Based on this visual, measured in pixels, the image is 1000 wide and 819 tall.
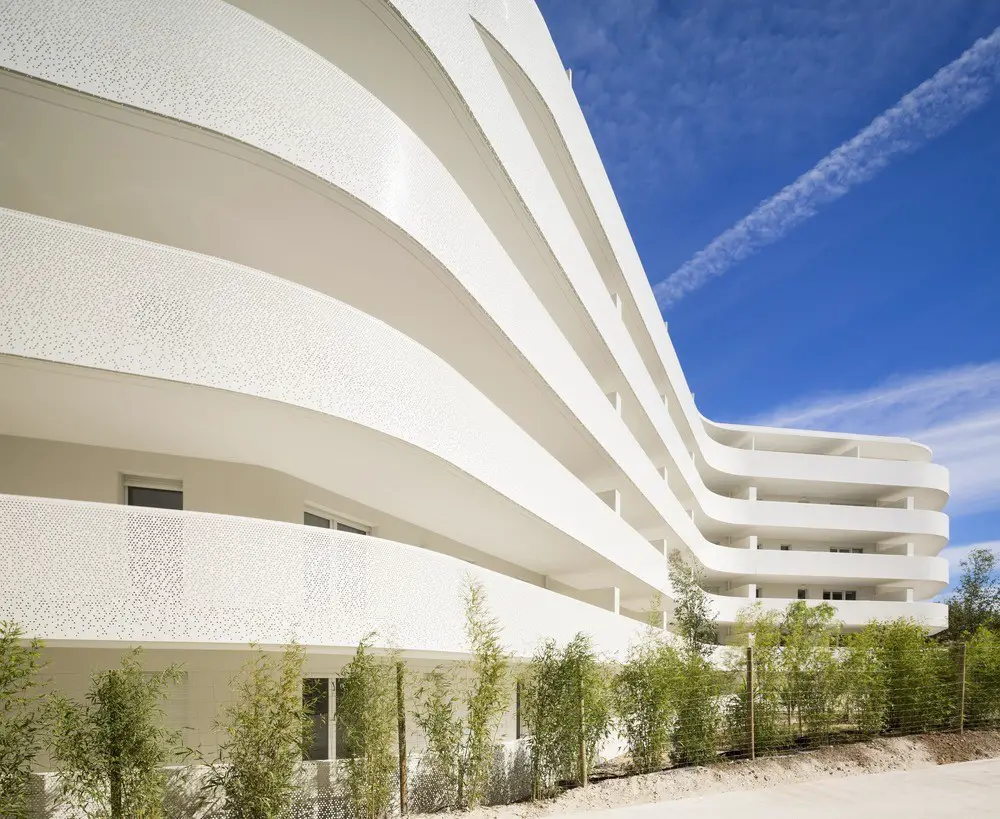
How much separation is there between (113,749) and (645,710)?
756cm

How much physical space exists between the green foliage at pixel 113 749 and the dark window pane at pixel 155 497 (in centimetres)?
283

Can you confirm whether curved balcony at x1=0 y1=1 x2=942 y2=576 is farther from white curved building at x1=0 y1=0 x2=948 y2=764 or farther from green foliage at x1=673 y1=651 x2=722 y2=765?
green foliage at x1=673 y1=651 x2=722 y2=765

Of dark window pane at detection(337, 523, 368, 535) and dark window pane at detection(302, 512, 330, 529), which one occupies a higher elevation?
dark window pane at detection(302, 512, 330, 529)

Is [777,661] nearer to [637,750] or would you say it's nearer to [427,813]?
[637,750]

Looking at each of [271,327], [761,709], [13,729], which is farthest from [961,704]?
[13,729]

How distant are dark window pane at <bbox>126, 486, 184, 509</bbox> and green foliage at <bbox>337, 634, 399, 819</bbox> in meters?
3.15

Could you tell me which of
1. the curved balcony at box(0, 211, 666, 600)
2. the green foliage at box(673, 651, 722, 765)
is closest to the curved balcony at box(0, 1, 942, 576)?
the curved balcony at box(0, 211, 666, 600)

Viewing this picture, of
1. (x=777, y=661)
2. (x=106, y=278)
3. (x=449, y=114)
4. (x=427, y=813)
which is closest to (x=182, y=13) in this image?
(x=106, y=278)

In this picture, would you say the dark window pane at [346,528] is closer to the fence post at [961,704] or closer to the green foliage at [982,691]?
the fence post at [961,704]

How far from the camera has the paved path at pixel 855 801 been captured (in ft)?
29.6

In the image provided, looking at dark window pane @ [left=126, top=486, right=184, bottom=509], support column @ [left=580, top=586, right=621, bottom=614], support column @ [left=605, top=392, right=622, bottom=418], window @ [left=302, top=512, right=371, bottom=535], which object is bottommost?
support column @ [left=580, top=586, right=621, bottom=614]

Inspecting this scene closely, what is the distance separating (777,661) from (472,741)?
6686 mm

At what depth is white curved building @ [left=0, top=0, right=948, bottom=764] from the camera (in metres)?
6.64

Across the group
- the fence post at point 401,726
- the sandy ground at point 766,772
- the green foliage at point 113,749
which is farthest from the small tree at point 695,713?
the green foliage at point 113,749
